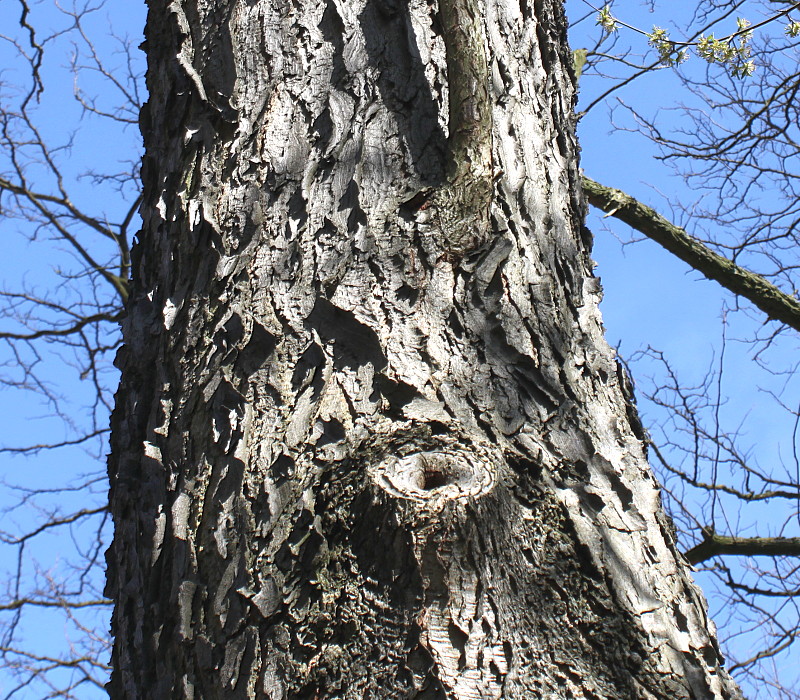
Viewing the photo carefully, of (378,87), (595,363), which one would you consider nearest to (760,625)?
(595,363)

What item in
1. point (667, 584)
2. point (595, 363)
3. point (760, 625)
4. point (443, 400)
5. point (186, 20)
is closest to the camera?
point (667, 584)

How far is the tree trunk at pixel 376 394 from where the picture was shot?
37.8 inches

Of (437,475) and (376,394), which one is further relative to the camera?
(376,394)

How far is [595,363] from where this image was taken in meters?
1.31

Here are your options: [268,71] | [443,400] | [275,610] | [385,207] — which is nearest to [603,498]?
[443,400]

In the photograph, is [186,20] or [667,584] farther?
[186,20]

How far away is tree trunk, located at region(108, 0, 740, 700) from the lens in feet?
3.15

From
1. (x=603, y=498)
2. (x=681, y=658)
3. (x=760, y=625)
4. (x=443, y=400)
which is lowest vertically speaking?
(x=681, y=658)

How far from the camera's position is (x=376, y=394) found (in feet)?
3.83

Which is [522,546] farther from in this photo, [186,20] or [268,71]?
[186,20]

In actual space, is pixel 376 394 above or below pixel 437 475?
above

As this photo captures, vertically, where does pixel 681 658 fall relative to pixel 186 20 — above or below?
below

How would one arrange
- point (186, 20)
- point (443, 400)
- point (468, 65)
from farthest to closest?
1. point (186, 20)
2. point (468, 65)
3. point (443, 400)

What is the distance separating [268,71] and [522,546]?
1090 millimetres
